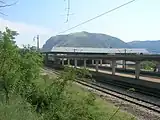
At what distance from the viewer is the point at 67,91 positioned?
10859 millimetres

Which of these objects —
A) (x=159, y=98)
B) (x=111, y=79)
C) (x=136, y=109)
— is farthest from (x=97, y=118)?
(x=111, y=79)

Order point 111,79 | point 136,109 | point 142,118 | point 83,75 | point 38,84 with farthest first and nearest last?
point 111,79, point 136,109, point 142,118, point 38,84, point 83,75

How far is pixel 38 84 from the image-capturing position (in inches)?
567

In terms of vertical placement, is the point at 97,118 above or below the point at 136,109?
above

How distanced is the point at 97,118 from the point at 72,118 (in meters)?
2.47

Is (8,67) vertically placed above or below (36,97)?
above

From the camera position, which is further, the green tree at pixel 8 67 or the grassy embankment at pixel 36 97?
the green tree at pixel 8 67

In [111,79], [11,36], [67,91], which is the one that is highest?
[11,36]

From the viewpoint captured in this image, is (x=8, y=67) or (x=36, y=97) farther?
(x=36, y=97)

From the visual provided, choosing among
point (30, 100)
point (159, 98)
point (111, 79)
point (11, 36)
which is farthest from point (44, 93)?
point (111, 79)

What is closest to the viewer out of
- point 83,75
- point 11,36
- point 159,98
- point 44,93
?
point 83,75

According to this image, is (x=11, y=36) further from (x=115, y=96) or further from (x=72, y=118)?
(x=115, y=96)

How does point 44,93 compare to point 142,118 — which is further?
point 142,118

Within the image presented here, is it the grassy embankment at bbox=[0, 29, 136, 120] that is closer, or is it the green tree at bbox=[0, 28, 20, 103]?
the grassy embankment at bbox=[0, 29, 136, 120]
